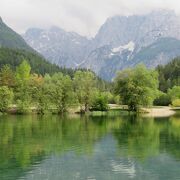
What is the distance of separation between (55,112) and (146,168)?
3446 inches

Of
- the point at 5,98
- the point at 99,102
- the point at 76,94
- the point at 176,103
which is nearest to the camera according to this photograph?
the point at 5,98

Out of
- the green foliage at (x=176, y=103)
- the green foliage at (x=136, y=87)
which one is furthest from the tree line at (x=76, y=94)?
the green foliage at (x=176, y=103)

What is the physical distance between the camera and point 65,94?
387ft

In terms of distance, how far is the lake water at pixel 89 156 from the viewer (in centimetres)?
3094

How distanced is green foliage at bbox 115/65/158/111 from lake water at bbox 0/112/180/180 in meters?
57.7

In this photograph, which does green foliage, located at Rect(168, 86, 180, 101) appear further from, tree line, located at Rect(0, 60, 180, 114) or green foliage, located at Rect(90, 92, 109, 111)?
green foliage, located at Rect(90, 92, 109, 111)

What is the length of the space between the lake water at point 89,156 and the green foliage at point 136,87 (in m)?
57.7

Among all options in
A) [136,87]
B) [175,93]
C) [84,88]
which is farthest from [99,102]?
[175,93]

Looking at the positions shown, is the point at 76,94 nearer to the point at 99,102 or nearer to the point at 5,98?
the point at 99,102

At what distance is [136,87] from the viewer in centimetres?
11775

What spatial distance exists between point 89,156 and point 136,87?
80.2 m

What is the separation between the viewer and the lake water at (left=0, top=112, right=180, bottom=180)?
102 feet

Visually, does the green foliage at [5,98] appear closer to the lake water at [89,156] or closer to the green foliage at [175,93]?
the lake water at [89,156]

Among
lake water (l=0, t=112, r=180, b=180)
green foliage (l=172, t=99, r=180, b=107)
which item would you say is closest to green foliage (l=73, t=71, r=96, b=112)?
green foliage (l=172, t=99, r=180, b=107)
